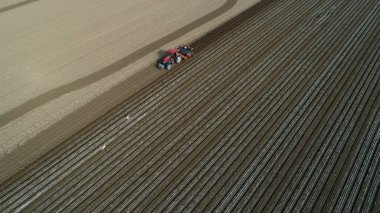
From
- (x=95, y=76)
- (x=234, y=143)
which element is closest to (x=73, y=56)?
(x=95, y=76)

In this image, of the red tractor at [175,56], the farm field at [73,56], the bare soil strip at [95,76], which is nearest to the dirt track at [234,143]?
the red tractor at [175,56]

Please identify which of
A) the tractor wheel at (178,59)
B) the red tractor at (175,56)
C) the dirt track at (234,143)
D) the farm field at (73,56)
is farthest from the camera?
the tractor wheel at (178,59)

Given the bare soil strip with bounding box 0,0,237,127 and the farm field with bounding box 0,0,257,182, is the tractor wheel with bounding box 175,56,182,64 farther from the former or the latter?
the bare soil strip with bounding box 0,0,237,127

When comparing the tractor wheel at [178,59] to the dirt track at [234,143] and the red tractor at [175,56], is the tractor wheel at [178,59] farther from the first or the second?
the dirt track at [234,143]

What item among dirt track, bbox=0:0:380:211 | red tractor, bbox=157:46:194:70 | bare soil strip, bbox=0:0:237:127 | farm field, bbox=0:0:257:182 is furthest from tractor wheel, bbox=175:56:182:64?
bare soil strip, bbox=0:0:237:127

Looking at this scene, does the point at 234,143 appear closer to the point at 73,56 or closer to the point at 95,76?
the point at 95,76
